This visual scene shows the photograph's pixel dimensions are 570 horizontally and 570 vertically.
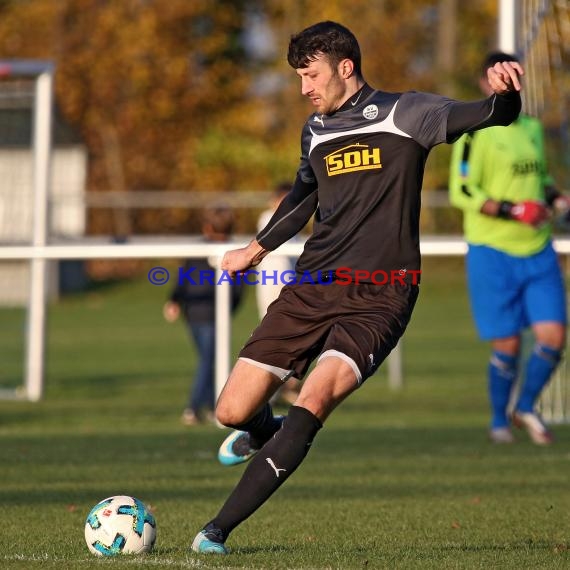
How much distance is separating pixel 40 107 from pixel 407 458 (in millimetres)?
6755

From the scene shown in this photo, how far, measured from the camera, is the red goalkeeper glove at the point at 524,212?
10344 mm

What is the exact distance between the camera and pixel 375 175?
6.28m

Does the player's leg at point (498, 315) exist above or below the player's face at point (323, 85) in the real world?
below

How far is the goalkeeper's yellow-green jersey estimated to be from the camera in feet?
34.9

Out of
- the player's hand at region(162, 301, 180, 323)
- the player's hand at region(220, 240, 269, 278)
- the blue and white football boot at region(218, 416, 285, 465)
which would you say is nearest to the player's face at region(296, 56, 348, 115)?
the player's hand at region(220, 240, 269, 278)

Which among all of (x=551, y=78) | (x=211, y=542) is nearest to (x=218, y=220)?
(x=551, y=78)

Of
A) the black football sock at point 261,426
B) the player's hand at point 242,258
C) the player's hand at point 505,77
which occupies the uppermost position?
the player's hand at point 505,77

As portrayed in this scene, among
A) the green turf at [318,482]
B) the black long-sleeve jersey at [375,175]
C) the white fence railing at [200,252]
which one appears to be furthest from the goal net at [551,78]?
the black long-sleeve jersey at [375,175]

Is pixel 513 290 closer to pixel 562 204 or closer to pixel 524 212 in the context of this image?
pixel 524 212

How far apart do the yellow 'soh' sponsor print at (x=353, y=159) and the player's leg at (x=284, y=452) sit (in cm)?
88

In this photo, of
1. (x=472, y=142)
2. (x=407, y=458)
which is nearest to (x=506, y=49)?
(x=472, y=142)

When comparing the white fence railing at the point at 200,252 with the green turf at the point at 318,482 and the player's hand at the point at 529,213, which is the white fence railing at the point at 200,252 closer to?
the green turf at the point at 318,482

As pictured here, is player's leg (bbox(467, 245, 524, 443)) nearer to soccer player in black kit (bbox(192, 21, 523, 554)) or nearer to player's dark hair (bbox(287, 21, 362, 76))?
soccer player in black kit (bbox(192, 21, 523, 554))

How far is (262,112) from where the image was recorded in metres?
42.2
